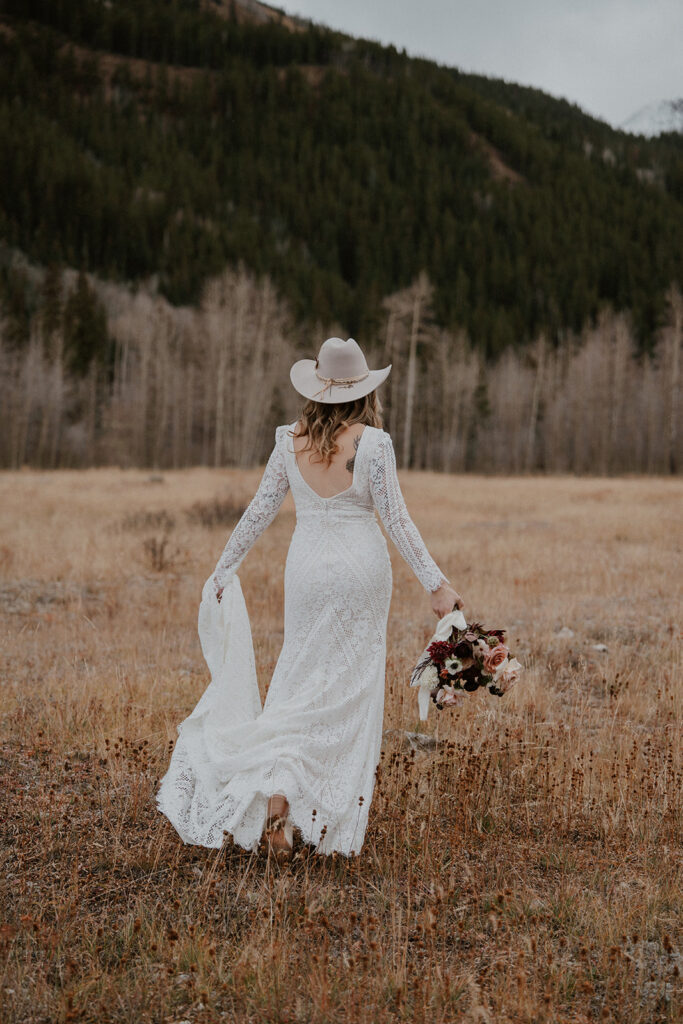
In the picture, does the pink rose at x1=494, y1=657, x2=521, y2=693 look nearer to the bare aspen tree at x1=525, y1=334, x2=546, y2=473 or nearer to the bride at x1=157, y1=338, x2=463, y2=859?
the bride at x1=157, y1=338, x2=463, y2=859

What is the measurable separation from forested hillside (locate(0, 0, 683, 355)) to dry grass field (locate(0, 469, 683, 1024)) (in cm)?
5330

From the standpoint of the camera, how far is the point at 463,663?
3.56m

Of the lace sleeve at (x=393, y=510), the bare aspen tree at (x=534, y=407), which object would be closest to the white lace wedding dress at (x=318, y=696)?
the lace sleeve at (x=393, y=510)

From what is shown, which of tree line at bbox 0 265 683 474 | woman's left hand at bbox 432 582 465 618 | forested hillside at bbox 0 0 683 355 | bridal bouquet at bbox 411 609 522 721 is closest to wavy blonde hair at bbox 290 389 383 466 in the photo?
woman's left hand at bbox 432 582 465 618

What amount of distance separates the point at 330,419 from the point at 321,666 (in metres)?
1.17

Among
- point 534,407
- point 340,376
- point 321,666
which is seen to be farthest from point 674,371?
point 321,666

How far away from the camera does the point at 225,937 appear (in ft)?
10.1

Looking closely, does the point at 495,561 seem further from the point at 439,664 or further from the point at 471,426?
the point at 471,426

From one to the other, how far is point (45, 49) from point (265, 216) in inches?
2673

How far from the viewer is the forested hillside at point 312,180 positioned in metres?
70.0

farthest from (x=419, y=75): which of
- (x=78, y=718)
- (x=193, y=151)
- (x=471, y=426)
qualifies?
(x=78, y=718)

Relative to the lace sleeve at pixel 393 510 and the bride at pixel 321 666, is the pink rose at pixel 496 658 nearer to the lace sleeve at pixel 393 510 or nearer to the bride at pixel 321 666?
the bride at pixel 321 666

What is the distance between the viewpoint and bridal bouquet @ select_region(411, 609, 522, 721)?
11.4ft

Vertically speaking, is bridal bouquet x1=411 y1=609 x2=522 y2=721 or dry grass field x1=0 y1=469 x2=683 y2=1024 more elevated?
bridal bouquet x1=411 y1=609 x2=522 y2=721
